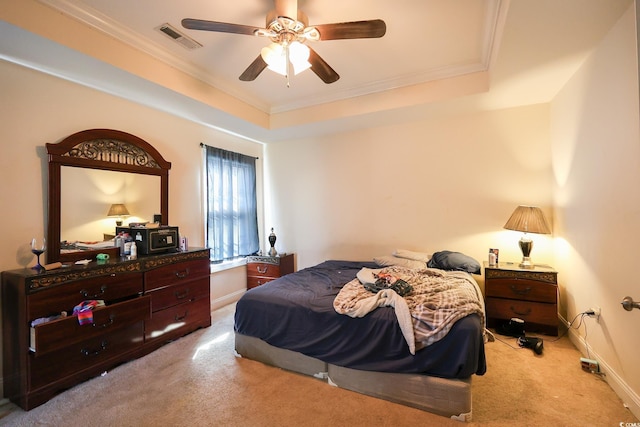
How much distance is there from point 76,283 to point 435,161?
3863mm

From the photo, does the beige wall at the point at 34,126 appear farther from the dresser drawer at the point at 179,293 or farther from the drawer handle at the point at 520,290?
the drawer handle at the point at 520,290

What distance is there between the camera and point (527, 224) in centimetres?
283

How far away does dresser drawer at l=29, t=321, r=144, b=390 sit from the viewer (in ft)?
6.19

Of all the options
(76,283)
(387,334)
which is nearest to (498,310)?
(387,334)

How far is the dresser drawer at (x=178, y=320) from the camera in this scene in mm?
2580

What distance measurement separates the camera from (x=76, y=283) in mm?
2076

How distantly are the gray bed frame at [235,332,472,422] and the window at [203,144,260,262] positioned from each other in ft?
6.33

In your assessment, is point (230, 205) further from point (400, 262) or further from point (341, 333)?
point (341, 333)

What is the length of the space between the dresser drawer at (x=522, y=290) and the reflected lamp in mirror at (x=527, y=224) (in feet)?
0.76

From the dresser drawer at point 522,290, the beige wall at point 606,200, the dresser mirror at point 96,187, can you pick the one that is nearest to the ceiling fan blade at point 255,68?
the dresser mirror at point 96,187

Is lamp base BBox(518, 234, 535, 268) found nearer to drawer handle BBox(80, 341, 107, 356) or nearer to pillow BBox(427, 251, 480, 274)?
pillow BBox(427, 251, 480, 274)

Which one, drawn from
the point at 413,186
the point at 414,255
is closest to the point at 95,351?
the point at 414,255

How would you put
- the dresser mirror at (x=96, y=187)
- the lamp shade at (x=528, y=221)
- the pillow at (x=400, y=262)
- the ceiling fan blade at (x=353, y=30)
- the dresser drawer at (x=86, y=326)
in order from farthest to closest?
the pillow at (x=400, y=262)
the lamp shade at (x=528, y=221)
the dresser mirror at (x=96, y=187)
the dresser drawer at (x=86, y=326)
the ceiling fan blade at (x=353, y=30)

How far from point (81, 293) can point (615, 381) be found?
3.91 meters
